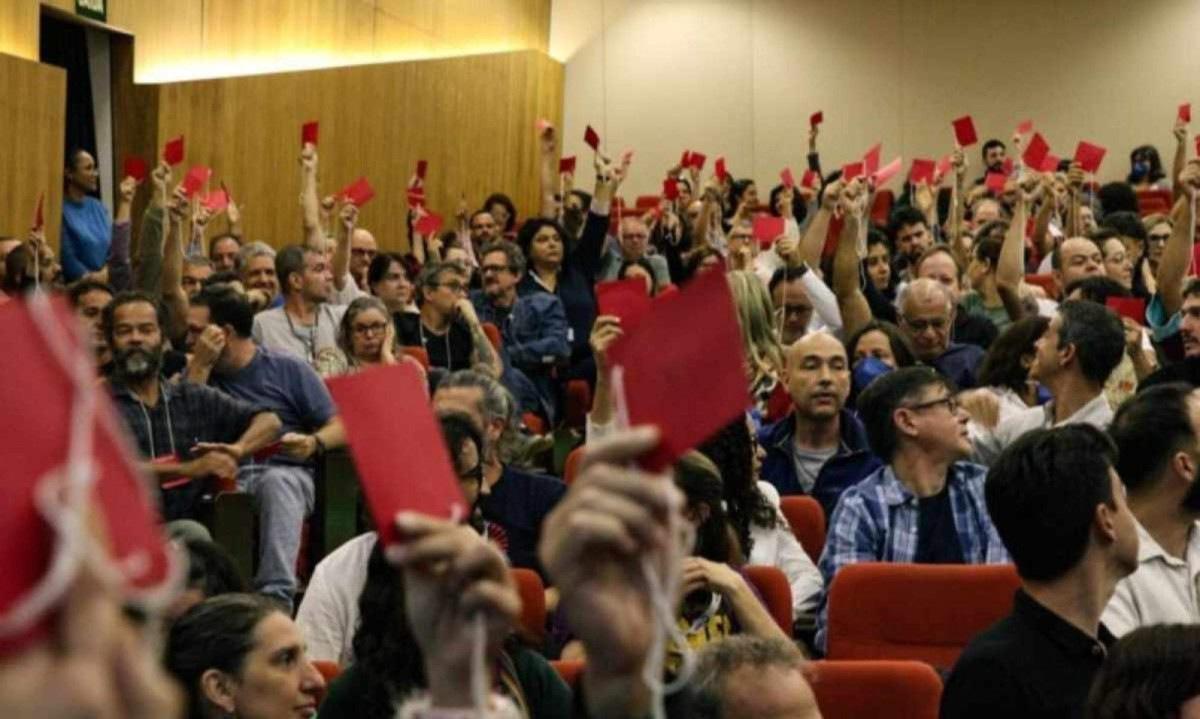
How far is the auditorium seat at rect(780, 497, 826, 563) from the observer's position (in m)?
5.07

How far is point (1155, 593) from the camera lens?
12.0 feet

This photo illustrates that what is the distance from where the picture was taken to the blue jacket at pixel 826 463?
5449 millimetres

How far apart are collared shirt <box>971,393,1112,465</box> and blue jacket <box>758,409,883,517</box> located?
0.27m

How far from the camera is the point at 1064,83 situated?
17.7 m

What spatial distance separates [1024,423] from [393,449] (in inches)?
169

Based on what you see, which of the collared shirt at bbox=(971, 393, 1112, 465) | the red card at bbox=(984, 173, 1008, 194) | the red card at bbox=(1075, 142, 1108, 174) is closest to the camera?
the collared shirt at bbox=(971, 393, 1112, 465)

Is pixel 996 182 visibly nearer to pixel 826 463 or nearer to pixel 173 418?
pixel 826 463

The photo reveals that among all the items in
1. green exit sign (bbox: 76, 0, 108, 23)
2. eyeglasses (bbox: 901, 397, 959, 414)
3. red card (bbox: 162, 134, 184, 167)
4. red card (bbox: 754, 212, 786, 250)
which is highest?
green exit sign (bbox: 76, 0, 108, 23)

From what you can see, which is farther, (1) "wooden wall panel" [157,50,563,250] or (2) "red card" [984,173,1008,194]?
(2) "red card" [984,173,1008,194]

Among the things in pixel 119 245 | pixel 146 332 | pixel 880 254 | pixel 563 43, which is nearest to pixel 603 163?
pixel 880 254

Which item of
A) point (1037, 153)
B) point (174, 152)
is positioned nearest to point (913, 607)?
point (174, 152)

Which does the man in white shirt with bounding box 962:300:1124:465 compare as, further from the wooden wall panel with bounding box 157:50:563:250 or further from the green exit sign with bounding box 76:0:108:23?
the wooden wall panel with bounding box 157:50:563:250

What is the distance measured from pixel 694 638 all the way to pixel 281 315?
4597 millimetres

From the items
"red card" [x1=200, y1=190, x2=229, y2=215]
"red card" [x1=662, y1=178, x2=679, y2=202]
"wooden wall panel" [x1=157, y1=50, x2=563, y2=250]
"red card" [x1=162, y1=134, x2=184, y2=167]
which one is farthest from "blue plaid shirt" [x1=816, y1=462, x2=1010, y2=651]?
"red card" [x1=662, y1=178, x2=679, y2=202]
